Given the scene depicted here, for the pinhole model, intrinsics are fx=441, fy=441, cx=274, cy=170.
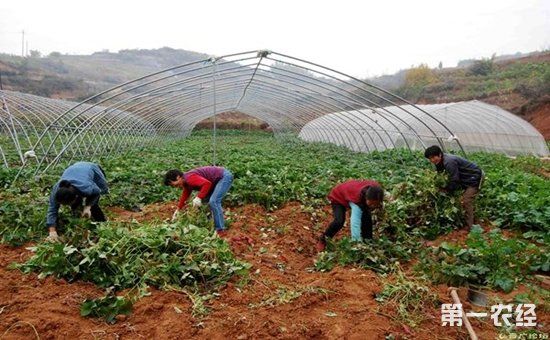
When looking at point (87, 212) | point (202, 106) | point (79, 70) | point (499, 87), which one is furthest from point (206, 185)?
point (79, 70)

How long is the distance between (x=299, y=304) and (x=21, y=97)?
48.9 feet

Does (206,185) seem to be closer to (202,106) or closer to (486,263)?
(486,263)

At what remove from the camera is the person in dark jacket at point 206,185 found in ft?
20.5

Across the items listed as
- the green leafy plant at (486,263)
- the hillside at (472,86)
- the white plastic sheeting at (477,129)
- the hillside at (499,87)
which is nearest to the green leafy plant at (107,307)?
the green leafy plant at (486,263)

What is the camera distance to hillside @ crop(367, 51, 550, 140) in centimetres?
3061

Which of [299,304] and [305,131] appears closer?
[299,304]

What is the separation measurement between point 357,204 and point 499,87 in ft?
137

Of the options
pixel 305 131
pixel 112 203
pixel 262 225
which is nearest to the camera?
pixel 262 225

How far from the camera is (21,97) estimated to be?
605 inches

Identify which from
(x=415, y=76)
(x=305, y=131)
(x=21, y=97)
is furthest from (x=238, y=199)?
(x=415, y=76)

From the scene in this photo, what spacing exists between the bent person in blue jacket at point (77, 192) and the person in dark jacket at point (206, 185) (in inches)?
41.1

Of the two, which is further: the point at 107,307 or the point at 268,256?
the point at 268,256

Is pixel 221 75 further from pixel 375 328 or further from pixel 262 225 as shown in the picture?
pixel 375 328

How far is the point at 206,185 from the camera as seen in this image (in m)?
6.43
